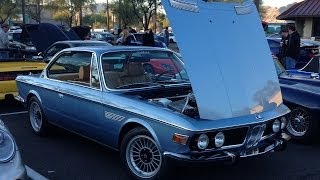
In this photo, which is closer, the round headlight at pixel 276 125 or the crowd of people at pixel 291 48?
the round headlight at pixel 276 125

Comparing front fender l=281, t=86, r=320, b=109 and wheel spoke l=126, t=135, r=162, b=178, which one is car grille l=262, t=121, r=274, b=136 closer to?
wheel spoke l=126, t=135, r=162, b=178

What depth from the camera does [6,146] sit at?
137 inches

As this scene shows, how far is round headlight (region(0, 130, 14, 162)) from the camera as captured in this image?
338cm

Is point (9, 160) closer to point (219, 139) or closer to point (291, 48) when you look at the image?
point (219, 139)

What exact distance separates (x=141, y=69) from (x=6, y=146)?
97.0 inches

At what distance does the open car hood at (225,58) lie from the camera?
4496 millimetres

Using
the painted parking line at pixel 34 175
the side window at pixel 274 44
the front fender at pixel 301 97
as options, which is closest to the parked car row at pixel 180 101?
the painted parking line at pixel 34 175

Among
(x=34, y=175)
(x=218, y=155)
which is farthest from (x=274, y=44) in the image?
(x=34, y=175)

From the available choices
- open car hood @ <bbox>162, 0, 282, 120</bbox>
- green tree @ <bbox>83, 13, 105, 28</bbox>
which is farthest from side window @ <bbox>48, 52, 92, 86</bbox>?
green tree @ <bbox>83, 13, 105, 28</bbox>

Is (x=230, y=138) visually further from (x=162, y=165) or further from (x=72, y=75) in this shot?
(x=72, y=75)

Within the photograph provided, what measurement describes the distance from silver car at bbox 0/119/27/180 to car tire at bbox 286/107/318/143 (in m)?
4.23

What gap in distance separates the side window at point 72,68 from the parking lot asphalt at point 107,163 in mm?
885

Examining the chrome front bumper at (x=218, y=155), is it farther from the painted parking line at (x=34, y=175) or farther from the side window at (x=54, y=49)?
the side window at (x=54, y=49)

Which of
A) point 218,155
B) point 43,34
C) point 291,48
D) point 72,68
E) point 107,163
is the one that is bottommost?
point 107,163
